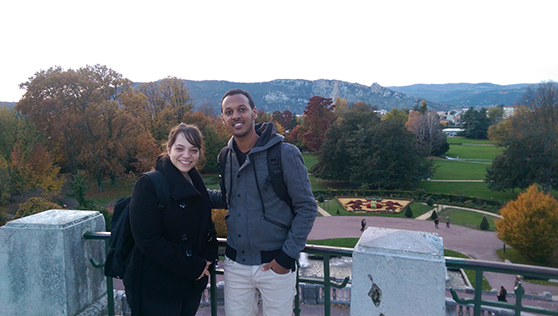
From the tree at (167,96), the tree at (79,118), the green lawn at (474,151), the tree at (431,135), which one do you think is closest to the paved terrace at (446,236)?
the tree at (79,118)

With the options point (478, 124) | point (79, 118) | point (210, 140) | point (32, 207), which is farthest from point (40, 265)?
point (478, 124)

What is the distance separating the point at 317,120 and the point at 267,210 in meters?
56.1

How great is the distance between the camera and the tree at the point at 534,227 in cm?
1767

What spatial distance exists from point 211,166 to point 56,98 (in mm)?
19055

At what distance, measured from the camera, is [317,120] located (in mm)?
58156

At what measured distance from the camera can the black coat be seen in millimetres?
2604

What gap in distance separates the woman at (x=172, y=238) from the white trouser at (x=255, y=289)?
10.0 inches

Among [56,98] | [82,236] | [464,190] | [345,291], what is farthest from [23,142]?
[464,190]

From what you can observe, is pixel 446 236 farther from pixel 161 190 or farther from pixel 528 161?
pixel 161 190

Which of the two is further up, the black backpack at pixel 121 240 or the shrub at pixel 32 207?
the black backpack at pixel 121 240

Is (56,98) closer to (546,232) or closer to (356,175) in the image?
(356,175)

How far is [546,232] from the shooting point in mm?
17547

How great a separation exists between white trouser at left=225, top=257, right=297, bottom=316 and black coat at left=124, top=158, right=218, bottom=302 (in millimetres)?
295

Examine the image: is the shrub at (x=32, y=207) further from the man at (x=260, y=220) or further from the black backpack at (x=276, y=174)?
the black backpack at (x=276, y=174)
